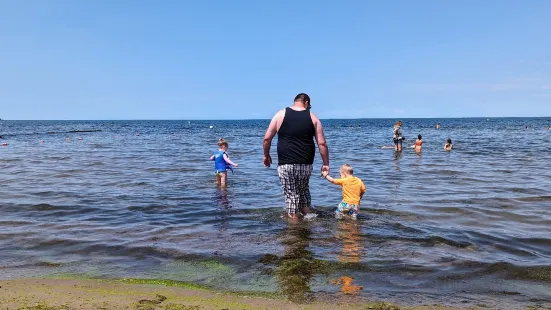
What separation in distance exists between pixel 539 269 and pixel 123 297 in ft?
15.3

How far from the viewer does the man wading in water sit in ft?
21.6

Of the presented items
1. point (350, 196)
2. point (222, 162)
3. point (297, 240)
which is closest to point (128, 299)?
point (297, 240)

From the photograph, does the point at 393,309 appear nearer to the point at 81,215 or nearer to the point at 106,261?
the point at 106,261

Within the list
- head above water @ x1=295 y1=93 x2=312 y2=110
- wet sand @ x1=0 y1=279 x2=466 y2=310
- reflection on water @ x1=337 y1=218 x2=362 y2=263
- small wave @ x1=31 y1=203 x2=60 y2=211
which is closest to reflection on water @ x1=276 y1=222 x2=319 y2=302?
wet sand @ x1=0 y1=279 x2=466 y2=310

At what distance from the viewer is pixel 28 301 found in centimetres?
375

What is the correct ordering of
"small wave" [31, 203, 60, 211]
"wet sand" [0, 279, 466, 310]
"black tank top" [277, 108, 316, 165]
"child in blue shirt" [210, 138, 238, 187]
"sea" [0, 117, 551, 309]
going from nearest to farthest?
1. "wet sand" [0, 279, 466, 310]
2. "sea" [0, 117, 551, 309]
3. "black tank top" [277, 108, 316, 165]
4. "small wave" [31, 203, 60, 211]
5. "child in blue shirt" [210, 138, 238, 187]

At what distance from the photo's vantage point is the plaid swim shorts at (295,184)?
22.4 ft

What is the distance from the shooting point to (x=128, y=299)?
153 inches

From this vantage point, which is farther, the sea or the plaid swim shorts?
the plaid swim shorts

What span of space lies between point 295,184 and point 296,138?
31.9 inches

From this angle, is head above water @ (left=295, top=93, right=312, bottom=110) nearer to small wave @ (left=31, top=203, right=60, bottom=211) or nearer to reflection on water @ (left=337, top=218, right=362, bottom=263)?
reflection on water @ (left=337, top=218, right=362, bottom=263)

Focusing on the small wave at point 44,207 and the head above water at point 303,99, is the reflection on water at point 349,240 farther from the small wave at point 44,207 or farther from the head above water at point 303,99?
the small wave at point 44,207

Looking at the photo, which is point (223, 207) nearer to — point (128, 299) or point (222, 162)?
point (222, 162)

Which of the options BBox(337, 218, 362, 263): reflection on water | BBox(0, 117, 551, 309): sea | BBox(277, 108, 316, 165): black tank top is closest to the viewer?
BBox(0, 117, 551, 309): sea
